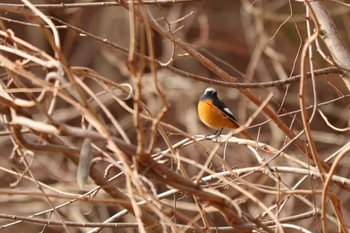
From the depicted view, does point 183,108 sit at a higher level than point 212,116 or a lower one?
lower

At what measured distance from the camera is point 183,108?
7402 mm

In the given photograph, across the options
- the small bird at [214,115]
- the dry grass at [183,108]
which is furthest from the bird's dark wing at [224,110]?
the dry grass at [183,108]

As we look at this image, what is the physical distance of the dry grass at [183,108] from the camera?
1.62m

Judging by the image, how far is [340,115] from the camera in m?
7.55

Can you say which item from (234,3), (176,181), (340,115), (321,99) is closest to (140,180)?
(176,181)

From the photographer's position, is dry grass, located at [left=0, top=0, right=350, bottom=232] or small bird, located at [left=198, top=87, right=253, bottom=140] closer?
dry grass, located at [left=0, top=0, right=350, bottom=232]

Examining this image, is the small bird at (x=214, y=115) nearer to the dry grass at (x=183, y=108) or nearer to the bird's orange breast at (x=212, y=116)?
the bird's orange breast at (x=212, y=116)

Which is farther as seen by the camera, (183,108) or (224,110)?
(183,108)

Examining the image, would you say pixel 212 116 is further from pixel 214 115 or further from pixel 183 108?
pixel 183 108

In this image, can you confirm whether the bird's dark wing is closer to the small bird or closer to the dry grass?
the small bird

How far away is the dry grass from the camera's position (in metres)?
1.62

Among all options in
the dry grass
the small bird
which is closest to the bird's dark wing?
the small bird

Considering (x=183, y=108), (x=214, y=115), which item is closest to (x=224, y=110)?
(x=214, y=115)

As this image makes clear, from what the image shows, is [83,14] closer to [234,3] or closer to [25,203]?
[234,3]
